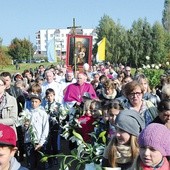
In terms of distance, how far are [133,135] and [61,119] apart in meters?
3.86

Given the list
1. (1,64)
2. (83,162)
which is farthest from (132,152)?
(1,64)

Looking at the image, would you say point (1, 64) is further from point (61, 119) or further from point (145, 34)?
point (61, 119)

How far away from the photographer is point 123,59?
5603 cm

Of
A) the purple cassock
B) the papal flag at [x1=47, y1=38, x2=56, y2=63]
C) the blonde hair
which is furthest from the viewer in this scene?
the papal flag at [x1=47, y1=38, x2=56, y2=63]

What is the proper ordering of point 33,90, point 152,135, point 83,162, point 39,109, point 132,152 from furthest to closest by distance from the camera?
point 33,90, point 39,109, point 83,162, point 132,152, point 152,135

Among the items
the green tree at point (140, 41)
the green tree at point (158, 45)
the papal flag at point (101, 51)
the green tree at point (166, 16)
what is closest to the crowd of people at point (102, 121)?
the papal flag at point (101, 51)

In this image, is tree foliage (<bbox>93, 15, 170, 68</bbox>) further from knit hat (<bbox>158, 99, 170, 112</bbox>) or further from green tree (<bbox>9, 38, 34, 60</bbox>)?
knit hat (<bbox>158, 99, 170, 112</bbox>)

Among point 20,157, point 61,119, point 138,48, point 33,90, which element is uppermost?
point 138,48

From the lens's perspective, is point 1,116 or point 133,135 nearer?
point 133,135

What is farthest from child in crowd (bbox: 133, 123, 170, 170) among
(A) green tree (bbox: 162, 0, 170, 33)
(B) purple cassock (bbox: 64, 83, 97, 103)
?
(A) green tree (bbox: 162, 0, 170, 33)

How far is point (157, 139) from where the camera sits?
8.30ft

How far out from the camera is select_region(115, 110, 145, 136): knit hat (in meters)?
3.06

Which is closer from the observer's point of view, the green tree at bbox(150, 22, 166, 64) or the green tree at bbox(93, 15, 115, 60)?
the green tree at bbox(150, 22, 166, 64)

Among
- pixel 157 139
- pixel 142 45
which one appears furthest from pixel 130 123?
pixel 142 45
